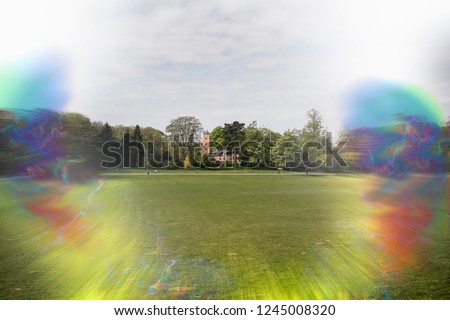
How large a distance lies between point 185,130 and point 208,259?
177 feet

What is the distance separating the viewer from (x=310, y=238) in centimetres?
822

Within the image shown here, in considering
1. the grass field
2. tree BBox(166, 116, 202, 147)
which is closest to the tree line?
tree BBox(166, 116, 202, 147)

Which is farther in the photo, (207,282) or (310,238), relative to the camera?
(310,238)

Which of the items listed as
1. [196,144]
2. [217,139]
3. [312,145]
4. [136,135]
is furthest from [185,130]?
[312,145]

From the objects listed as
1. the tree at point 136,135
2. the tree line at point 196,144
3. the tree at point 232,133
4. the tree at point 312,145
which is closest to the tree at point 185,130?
the tree line at point 196,144

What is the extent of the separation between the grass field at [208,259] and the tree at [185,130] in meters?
47.4

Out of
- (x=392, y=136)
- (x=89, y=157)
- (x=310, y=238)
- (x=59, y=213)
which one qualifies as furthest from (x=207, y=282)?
(x=89, y=157)

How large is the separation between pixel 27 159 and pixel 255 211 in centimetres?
821

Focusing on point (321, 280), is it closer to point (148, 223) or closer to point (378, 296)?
point (378, 296)

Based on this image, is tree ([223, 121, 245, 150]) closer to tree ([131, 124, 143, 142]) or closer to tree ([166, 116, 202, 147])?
tree ([166, 116, 202, 147])

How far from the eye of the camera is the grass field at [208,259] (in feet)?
16.4

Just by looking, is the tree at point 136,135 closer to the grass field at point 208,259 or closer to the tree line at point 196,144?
the tree line at point 196,144

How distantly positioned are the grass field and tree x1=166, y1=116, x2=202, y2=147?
4740 centimetres

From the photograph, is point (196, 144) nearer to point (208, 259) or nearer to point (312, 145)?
point (312, 145)
